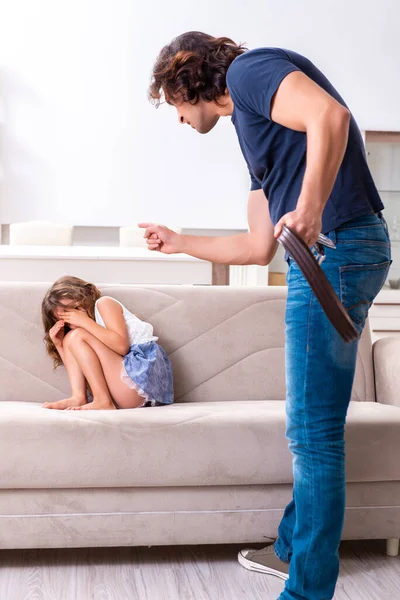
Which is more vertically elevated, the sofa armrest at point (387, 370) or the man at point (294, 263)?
the man at point (294, 263)

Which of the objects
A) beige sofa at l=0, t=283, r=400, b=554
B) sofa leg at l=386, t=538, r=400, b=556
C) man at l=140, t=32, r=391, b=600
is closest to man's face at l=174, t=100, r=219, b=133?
man at l=140, t=32, r=391, b=600

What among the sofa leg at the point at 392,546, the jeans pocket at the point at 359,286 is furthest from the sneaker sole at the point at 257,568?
the jeans pocket at the point at 359,286

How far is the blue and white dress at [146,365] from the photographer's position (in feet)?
7.50

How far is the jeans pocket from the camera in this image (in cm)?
146

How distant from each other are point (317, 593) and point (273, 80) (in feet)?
3.20

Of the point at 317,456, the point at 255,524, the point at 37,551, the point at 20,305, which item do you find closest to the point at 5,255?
the point at 20,305

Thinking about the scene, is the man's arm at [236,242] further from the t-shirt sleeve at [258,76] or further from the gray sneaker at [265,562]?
the gray sneaker at [265,562]

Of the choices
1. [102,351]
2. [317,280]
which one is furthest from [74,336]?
[317,280]

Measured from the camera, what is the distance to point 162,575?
196cm

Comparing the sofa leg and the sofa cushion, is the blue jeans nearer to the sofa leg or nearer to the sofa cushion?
the sofa cushion

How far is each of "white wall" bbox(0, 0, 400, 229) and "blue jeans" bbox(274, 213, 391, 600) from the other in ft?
15.6

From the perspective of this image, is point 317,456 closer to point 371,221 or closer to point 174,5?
point 371,221

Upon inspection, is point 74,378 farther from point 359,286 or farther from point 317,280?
point 317,280

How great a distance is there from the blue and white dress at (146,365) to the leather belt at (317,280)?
1.08 m
